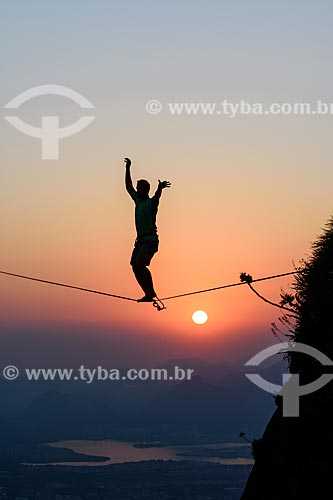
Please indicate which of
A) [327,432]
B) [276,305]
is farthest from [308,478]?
[276,305]

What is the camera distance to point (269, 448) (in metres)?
20.6

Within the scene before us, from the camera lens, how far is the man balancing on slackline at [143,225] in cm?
2114

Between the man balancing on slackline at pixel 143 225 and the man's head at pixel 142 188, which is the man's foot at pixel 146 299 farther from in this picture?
the man's head at pixel 142 188

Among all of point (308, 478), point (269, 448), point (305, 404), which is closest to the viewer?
point (308, 478)

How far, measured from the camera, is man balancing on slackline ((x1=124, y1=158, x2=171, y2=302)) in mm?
21141

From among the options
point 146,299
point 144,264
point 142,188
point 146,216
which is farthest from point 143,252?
point 142,188

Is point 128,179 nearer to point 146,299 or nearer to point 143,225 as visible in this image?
point 143,225

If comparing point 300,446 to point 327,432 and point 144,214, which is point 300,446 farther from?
point 144,214

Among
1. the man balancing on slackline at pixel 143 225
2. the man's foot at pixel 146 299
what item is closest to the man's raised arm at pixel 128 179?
the man balancing on slackline at pixel 143 225

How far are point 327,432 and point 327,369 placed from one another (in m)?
1.06

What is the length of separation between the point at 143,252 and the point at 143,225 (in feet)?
2.11

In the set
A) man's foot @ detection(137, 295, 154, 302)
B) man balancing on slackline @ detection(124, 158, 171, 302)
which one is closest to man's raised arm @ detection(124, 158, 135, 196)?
man balancing on slackline @ detection(124, 158, 171, 302)

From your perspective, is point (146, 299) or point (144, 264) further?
point (146, 299)

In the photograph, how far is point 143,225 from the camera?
70.3 ft
